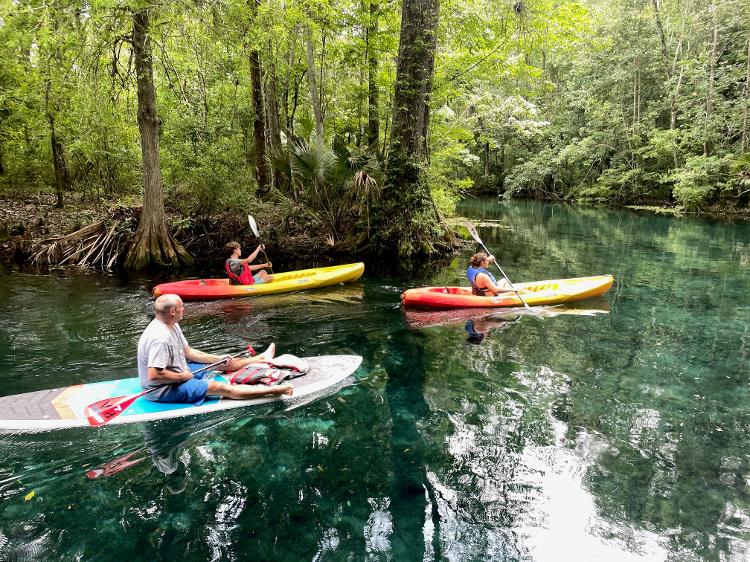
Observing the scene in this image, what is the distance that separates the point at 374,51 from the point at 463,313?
907 centimetres

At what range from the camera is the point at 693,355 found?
6.32 meters

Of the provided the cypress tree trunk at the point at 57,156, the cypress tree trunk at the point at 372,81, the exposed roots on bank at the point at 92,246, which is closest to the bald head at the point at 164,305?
the exposed roots on bank at the point at 92,246

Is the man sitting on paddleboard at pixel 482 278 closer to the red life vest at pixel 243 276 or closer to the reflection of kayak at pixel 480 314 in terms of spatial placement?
the reflection of kayak at pixel 480 314

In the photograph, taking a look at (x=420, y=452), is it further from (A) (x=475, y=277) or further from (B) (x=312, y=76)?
(B) (x=312, y=76)

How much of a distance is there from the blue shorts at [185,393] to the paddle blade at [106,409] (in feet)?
0.53

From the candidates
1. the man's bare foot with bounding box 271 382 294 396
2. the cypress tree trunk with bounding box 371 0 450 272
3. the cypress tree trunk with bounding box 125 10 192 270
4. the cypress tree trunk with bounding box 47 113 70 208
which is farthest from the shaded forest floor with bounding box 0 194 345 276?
the man's bare foot with bounding box 271 382 294 396

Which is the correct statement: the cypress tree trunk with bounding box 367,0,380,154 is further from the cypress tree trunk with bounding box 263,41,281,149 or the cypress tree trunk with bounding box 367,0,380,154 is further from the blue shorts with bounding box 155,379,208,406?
the blue shorts with bounding box 155,379,208,406

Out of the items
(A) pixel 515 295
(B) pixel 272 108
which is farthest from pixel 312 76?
(A) pixel 515 295

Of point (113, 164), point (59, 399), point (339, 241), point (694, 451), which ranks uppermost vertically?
point (113, 164)

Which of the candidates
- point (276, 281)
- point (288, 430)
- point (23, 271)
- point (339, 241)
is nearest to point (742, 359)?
point (288, 430)

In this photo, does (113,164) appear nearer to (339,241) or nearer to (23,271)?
(23,271)

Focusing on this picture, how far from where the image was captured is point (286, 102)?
1625 cm

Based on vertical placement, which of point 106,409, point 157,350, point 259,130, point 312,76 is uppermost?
point 312,76

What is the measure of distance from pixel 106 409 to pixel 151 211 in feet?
25.1
